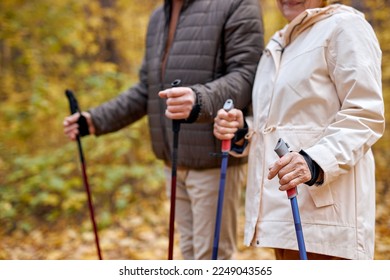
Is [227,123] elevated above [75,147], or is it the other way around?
[227,123]

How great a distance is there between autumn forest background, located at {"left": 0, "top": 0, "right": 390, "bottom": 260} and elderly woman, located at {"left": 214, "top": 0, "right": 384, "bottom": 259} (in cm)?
261

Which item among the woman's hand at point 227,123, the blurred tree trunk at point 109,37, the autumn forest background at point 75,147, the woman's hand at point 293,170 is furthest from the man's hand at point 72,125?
the blurred tree trunk at point 109,37

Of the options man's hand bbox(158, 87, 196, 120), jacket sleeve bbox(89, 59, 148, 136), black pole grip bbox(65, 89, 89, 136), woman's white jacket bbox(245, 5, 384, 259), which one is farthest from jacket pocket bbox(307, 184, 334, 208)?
black pole grip bbox(65, 89, 89, 136)

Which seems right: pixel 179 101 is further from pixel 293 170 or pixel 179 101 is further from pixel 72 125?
pixel 72 125

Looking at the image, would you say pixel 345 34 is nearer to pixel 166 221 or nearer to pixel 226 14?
pixel 226 14

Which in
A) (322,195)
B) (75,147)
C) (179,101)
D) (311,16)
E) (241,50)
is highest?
(311,16)

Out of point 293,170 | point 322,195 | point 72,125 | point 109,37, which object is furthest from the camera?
point 109,37

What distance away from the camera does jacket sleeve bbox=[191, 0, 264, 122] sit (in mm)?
2213

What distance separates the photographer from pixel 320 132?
5.82ft

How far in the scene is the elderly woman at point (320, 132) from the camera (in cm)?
163

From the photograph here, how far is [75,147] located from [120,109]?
301 centimetres

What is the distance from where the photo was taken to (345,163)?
1628mm

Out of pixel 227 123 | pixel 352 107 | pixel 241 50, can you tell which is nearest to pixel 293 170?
pixel 352 107

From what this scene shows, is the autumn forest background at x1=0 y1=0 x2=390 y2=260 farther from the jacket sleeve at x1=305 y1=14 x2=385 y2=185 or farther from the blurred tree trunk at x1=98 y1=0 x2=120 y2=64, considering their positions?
the jacket sleeve at x1=305 y1=14 x2=385 y2=185
